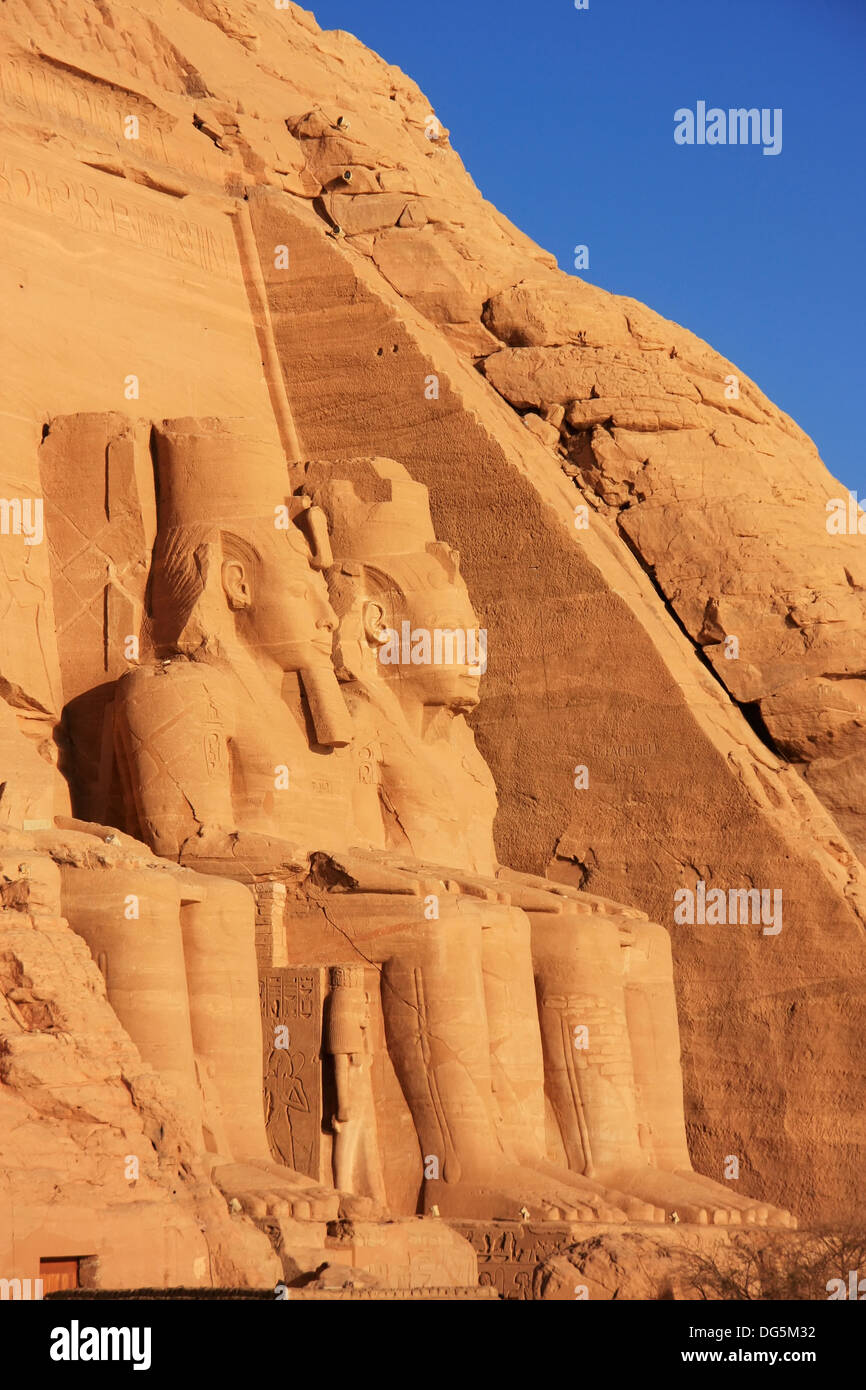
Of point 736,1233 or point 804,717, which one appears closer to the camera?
point 736,1233

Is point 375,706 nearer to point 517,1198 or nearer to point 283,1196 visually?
point 517,1198

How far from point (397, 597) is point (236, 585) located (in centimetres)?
120

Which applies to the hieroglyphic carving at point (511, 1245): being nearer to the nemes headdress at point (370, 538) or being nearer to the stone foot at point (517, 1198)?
the stone foot at point (517, 1198)

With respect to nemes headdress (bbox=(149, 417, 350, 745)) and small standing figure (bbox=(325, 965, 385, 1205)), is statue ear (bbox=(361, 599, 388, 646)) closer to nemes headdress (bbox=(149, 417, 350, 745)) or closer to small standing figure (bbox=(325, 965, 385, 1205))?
nemes headdress (bbox=(149, 417, 350, 745))

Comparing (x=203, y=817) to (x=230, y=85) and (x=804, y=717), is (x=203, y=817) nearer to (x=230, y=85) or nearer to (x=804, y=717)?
(x=804, y=717)

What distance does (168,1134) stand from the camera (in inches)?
312

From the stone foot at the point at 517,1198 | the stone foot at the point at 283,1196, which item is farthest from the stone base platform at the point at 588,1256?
the stone foot at the point at 283,1196

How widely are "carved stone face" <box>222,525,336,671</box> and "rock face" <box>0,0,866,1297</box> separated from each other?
0.02 m

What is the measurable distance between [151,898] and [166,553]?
10.5 feet

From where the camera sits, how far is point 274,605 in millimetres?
11805

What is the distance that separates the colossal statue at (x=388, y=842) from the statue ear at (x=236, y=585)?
0.01 meters

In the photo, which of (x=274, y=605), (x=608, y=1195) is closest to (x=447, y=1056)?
(x=608, y=1195)

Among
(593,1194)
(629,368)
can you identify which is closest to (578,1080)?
(593,1194)

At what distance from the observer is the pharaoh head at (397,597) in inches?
499
